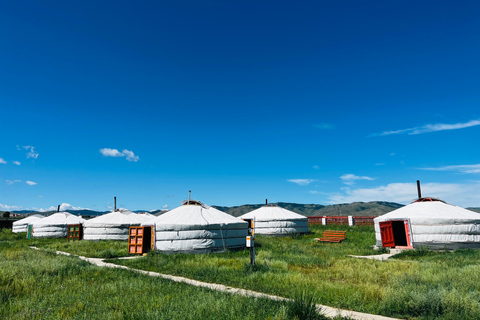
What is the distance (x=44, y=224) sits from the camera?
24.9 metres

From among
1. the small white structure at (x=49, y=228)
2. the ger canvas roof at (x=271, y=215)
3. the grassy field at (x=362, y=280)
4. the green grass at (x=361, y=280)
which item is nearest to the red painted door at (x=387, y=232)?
the grassy field at (x=362, y=280)

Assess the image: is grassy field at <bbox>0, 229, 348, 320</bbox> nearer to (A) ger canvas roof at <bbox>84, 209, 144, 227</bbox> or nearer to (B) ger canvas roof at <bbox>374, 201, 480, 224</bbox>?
(B) ger canvas roof at <bbox>374, 201, 480, 224</bbox>

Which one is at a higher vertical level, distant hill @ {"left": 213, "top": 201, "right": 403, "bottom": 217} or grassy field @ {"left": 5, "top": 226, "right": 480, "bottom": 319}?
distant hill @ {"left": 213, "top": 201, "right": 403, "bottom": 217}

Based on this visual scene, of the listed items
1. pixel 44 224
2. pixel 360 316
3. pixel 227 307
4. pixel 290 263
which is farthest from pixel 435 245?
pixel 44 224

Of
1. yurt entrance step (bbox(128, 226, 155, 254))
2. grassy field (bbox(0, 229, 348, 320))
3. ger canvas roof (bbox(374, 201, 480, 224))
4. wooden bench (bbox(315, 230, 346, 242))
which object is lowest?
wooden bench (bbox(315, 230, 346, 242))

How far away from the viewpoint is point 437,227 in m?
14.4

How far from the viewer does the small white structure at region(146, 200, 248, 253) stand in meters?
13.9

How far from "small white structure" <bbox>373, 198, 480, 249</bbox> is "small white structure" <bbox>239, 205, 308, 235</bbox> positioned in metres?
7.84

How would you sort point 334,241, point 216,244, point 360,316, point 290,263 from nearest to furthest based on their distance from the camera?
point 360,316
point 290,263
point 216,244
point 334,241

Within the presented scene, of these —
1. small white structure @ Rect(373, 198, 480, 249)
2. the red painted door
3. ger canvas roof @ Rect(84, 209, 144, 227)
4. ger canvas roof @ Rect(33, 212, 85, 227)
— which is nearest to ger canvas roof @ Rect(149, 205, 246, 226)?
the red painted door

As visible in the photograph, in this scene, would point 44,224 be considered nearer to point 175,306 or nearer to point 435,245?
point 175,306

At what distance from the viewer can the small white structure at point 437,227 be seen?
559 inches

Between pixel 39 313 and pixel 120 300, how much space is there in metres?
1.38

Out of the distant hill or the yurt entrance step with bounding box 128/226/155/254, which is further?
the distant hill
